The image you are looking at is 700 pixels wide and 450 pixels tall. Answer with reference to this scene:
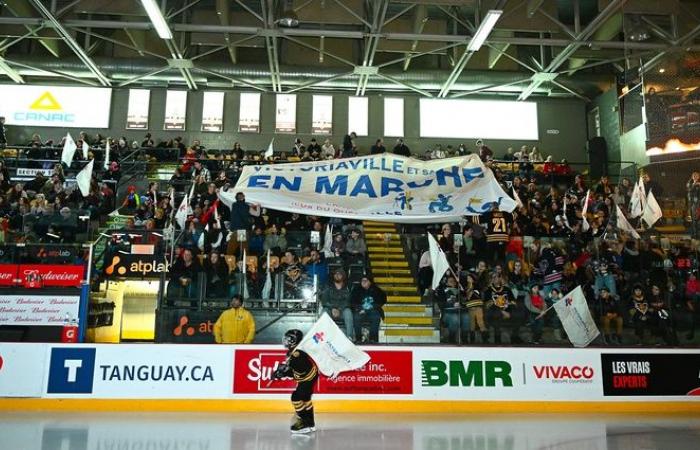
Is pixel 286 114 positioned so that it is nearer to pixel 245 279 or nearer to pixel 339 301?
pixel 245 279

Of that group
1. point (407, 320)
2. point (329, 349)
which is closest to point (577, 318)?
point (407, 320)

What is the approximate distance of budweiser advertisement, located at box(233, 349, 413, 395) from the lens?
10.6 metres

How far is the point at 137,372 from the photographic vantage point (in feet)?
34.7

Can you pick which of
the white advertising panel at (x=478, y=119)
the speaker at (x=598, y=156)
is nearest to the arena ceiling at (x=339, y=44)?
the white advertising panel at (x=478, y=119)

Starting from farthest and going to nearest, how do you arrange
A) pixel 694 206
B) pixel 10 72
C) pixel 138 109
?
pixel 138 109 < pixel 10 72 < pixel 694 206

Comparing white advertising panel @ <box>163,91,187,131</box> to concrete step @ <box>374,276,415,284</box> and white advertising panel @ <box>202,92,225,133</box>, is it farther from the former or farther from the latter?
concrete step @ <box>374,276,415,284</box>

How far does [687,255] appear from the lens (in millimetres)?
11883

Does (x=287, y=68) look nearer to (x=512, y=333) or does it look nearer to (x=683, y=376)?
(x=512, y=333)

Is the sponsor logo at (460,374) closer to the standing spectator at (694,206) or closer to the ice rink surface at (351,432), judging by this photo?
the ice rink surface at (351,432)

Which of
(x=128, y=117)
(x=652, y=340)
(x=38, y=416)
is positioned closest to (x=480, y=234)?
(x=652, y=340)

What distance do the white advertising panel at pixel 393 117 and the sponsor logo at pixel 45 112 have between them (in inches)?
570

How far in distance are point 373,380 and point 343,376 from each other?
543 mm

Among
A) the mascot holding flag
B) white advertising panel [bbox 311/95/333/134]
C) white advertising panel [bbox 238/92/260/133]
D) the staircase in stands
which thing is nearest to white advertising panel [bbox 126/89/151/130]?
white advertising panel [bbox 238/92/260/133]

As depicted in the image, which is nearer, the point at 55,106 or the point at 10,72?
the point at 10,72
